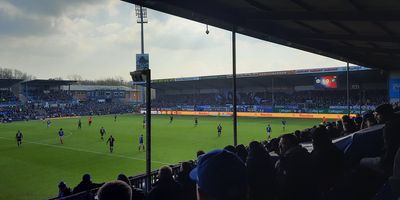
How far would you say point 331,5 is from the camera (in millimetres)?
9594

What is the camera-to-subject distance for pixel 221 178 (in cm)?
208

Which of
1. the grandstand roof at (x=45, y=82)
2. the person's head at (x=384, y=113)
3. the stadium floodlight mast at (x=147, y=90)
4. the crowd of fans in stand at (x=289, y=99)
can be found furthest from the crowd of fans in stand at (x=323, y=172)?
the grandstand roof at (x=45, y=82)

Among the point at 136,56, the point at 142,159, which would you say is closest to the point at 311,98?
the point at 136,56

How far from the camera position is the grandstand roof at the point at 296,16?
922 centimetres

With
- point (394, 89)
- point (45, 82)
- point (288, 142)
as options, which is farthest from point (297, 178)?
point (45, 82)

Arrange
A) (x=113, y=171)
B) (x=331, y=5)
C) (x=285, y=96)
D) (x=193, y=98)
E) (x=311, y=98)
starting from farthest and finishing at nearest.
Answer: (x=193, y=98), (x=285, y=96), (x=311, y=98), (x=113, y=171), (x=331, y=5)

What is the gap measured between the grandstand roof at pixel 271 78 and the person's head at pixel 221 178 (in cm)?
5595

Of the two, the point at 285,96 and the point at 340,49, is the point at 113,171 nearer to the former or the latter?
the point at 340,49

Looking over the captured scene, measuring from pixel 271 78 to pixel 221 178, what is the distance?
238ft

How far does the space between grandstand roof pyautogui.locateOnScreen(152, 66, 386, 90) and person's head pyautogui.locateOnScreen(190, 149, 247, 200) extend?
56.0 meters

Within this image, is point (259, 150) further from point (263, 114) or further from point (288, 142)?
point (263, 114)

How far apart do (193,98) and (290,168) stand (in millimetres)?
91369

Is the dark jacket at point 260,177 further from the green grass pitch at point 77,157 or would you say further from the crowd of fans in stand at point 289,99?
the crowd of fans in stand at point 289,99

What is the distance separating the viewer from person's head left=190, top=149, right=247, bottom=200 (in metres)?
2.07
